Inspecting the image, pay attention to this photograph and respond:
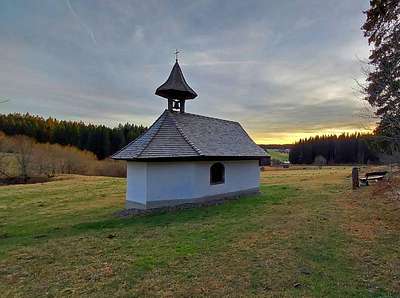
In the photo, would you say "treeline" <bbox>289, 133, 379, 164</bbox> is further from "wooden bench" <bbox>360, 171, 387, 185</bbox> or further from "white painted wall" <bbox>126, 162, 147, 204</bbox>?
"white painted wall" <bbox>126, 162, 147, 204</bbox>

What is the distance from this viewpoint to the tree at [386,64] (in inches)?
360

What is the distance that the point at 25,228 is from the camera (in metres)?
11.5

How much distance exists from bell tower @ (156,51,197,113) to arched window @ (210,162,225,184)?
4.48 meters

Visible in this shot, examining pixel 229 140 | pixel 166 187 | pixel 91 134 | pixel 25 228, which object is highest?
pixel 91 134

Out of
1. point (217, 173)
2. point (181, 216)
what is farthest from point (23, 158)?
point (181, 216)

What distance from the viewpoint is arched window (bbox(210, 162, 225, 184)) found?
1599cm

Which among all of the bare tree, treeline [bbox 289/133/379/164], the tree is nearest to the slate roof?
the tree

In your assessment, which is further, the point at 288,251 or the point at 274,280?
the point at 288,251

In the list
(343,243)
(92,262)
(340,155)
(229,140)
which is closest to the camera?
(92,262)

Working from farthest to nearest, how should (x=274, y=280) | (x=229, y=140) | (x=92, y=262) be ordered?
(x=229, y=140)
(x=92, y=262)
(x=274, y=280)

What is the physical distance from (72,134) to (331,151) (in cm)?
7829

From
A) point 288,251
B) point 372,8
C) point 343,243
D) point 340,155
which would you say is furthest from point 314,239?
point 340,155

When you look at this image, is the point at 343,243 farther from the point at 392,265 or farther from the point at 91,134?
the point at 91,134

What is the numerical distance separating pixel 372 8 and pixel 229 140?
10439 mm
